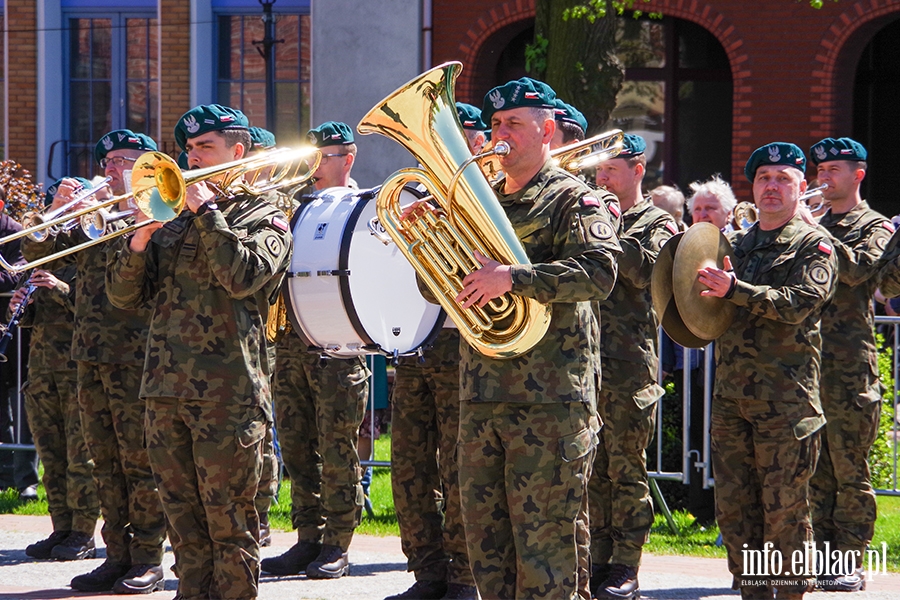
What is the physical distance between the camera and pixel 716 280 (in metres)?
5.60

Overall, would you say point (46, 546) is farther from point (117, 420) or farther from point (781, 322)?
point (781, 322)

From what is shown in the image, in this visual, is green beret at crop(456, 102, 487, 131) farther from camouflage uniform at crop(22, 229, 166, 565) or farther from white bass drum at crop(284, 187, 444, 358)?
camouflage uniform at crop(22, 229, 166, 565)

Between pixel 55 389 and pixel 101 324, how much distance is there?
152cm

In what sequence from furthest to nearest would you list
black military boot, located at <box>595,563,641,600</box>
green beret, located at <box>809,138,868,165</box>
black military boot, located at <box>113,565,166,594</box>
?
1. green beret, located at <box>809,138,868,165</box>
2. black military boot, located at <box>113,565,166,594</box>
3. black military boot, located at <box>595,563,641,600</box>

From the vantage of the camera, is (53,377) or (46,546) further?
(53,377)

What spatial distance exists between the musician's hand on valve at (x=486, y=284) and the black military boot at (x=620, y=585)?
2.12 metres

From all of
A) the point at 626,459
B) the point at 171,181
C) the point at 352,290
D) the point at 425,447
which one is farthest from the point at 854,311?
the point at 171,181

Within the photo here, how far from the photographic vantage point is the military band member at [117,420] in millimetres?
6438

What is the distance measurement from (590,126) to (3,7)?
8.53m

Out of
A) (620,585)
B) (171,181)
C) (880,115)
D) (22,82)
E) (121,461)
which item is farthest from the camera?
(22,82)

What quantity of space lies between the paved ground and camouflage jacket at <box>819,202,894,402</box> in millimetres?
1129

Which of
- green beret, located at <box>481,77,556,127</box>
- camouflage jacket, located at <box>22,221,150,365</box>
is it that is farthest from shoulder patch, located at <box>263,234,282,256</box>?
camouflage jacket, located at <box>22,221,150,365</box>

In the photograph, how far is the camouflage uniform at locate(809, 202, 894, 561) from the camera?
6.73 m

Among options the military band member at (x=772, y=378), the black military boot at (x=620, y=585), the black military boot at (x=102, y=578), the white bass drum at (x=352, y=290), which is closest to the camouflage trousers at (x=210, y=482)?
the white bass drum at (x=352, y=290)
